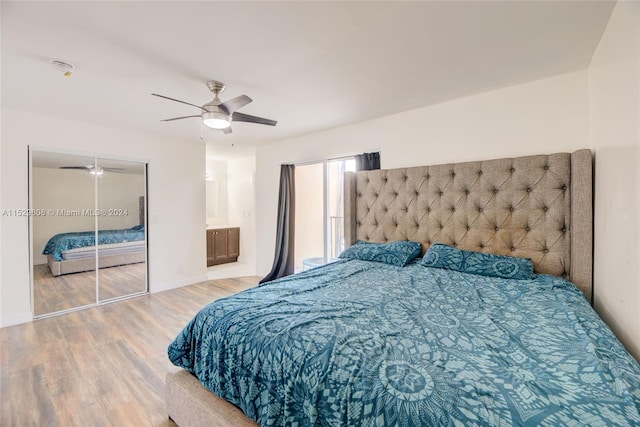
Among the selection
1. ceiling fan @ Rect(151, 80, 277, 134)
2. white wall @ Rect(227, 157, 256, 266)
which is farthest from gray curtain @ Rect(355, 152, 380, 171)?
white wall @ Rect(227, 157, 256, 266)

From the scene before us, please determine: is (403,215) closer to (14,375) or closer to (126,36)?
(126,36)

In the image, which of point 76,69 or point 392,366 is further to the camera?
point 76,69

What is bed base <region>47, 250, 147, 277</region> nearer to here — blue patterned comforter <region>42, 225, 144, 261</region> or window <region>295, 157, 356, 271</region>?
blue patterned comforter <region>42, 225, 144, 261</region>

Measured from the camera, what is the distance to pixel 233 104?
216 cm

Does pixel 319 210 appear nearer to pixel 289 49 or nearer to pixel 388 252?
pixel 388 252

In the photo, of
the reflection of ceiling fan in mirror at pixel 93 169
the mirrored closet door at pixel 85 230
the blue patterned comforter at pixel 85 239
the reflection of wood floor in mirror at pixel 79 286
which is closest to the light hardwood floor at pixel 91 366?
the reflection of wood floor in mirror at pixel 79 286

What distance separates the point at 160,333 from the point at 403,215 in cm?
275

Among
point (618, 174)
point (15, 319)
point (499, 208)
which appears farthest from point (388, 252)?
point (15, 319)

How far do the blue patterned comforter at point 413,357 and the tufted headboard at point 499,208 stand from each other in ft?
1.60

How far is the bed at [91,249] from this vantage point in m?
3.36

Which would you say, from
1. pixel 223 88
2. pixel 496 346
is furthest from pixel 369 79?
pixel 496 346

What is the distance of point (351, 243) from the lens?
332 centimetres

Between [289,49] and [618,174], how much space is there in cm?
203

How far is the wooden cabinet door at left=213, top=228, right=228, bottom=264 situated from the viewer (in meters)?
5.77
